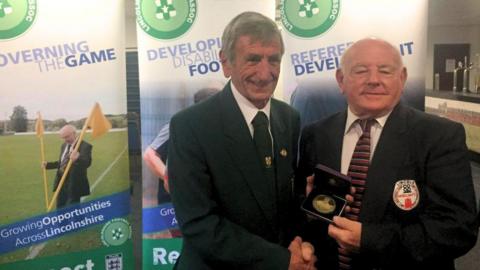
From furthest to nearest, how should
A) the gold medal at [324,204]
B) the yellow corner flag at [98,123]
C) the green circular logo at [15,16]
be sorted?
1. the yellow corner flag at [98,123]
2. the green circular logo at [15,16]
3. the gold medal at [324,204]

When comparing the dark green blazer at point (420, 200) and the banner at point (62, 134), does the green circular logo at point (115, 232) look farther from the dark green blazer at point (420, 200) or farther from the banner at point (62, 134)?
the dark green blazer at point (420, 200)

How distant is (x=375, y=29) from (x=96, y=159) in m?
1.90

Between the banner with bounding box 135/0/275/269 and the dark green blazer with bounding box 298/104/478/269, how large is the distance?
5.18ft

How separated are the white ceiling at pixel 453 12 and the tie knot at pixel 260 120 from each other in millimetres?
4811

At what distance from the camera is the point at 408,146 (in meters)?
1.62

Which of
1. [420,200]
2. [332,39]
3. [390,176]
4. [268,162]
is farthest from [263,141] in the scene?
[332,39]

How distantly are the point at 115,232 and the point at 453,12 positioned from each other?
953 centimetres

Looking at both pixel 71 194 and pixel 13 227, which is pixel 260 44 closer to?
pixel 71 194

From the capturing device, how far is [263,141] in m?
1.74

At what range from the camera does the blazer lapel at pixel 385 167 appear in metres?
1.62

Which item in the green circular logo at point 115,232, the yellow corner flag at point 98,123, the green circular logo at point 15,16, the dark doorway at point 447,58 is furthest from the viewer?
the dark doorway at point 447,58

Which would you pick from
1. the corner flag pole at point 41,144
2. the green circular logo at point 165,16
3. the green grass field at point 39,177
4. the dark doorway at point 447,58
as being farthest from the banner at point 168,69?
the dark doorway at point 447,58

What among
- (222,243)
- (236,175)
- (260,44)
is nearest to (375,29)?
(260,44)

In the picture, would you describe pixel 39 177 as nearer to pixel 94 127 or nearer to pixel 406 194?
pixel 94 127
